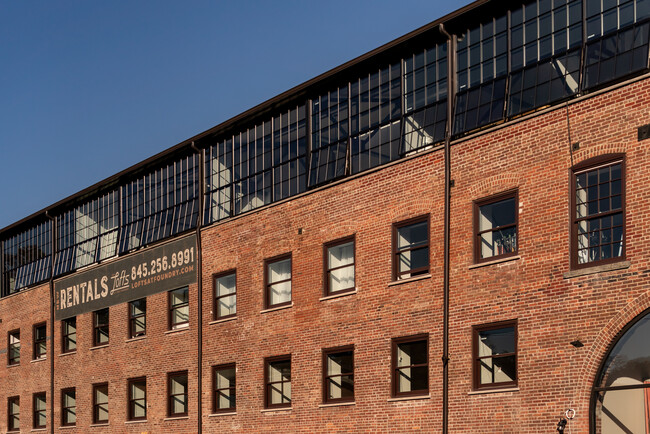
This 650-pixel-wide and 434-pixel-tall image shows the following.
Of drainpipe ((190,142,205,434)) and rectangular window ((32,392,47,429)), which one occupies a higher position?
drainpipe ((190,142,205,434))

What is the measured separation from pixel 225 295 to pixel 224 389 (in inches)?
122

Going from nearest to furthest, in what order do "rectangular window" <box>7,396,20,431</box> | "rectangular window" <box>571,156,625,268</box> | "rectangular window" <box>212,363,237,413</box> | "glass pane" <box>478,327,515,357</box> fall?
"rectangular window" <box>571,156,625,268</box> → "glass pane" <box>478,327,515,357</box> → "rectangular window" <box>212,363,237,413</box> → "rectangular window" <box>7,396,20,431</box>

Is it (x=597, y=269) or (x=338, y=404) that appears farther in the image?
(x=338, y=404)

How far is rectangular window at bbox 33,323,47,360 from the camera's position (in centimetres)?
4434

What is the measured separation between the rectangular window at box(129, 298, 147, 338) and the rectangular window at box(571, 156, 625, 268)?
19.8 m

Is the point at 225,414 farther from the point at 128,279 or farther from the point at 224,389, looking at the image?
the point at 128,279

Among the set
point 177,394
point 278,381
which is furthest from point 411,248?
point 177,394

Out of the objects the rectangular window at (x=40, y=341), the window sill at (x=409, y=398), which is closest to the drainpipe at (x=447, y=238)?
the window sill at (x=409, y=398)

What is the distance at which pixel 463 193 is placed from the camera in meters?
25.6

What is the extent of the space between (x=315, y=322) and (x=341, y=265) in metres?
1.86

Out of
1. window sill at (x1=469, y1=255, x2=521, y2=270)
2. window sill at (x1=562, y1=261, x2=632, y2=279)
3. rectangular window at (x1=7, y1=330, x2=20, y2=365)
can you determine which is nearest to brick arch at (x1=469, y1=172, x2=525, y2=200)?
window sill at (x1=469, y1=255, x2=521, y2=270)

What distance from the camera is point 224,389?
33500 millimetres

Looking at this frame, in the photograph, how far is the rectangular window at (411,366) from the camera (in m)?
26.4

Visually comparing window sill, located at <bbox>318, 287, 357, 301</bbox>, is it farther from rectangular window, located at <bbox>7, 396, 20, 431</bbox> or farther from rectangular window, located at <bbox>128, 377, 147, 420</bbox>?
rectangular window, located at <bbox>7, 396, 20, 431</bbox>
